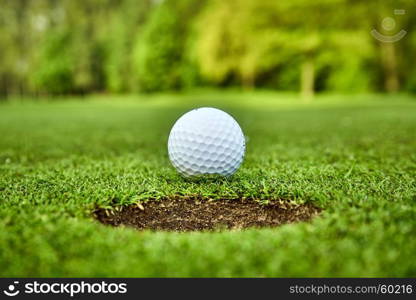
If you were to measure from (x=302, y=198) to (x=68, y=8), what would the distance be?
4679 centimetres

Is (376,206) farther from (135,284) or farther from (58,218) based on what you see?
(58,218)

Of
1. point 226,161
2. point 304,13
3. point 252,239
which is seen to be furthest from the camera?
point 304,13

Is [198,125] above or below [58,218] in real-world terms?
above

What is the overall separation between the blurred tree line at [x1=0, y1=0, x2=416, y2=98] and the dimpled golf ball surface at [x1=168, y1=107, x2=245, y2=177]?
20.8 m

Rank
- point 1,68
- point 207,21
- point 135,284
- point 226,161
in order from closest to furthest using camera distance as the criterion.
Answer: point 135,284 < point 226,161 < point 207,21 < point 1,68

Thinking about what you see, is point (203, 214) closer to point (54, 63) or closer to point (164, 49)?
point (164, 49)

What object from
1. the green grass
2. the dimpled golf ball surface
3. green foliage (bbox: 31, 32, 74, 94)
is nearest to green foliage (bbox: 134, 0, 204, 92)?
green foliage (bbox: 31, 32, 74, 94)

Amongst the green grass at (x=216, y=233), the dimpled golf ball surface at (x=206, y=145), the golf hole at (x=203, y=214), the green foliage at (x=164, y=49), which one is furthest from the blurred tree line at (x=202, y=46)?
the golf hole at (x=203, y=214)

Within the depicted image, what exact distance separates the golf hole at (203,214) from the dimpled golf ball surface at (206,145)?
0.45 metres

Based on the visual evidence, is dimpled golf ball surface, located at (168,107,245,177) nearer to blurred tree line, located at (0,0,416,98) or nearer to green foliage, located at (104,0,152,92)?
blurred tree line, located at (0,0,416,98)

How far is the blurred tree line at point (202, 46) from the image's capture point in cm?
2369

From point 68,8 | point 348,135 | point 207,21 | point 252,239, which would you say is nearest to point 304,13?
point 207,21

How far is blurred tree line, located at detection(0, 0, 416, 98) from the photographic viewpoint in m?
23.7

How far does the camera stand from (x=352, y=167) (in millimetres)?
3713
